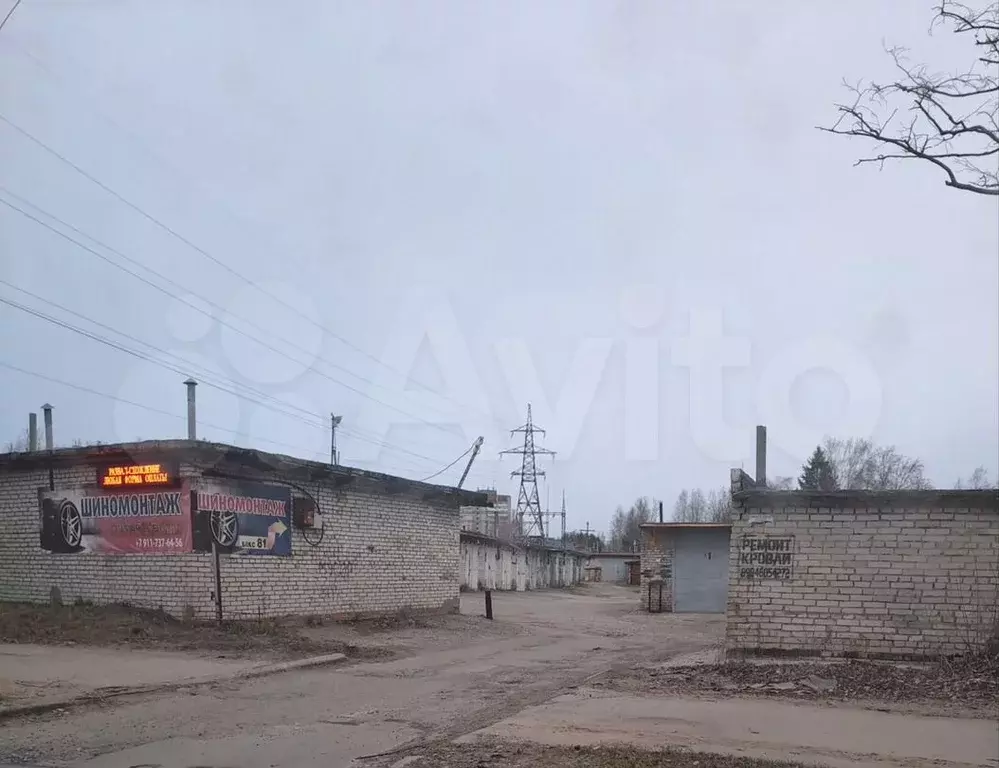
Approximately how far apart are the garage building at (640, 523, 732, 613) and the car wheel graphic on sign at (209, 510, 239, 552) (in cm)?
1955

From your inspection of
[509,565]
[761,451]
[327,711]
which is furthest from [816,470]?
[327,711]

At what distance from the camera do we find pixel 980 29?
9922 mm

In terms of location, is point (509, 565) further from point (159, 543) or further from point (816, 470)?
point (159, 543)

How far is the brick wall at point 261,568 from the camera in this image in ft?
55.4

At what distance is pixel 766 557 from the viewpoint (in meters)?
13.5

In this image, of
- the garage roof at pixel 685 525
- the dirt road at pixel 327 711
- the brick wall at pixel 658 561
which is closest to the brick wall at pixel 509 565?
the brick wall at pixel 658 561

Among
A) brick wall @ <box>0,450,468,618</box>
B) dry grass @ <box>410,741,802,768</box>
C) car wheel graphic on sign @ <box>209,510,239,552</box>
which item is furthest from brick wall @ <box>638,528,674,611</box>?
dry grass @ <box>410,741,802,768</box>

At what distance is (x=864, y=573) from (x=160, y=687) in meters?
9.71

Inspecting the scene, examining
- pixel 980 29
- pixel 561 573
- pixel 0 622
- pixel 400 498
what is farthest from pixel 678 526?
pixel 561 573

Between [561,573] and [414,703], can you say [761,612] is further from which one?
[561,573]

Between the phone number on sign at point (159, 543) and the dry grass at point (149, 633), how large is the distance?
45.8 inches

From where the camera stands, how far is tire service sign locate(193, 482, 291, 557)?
16719mm

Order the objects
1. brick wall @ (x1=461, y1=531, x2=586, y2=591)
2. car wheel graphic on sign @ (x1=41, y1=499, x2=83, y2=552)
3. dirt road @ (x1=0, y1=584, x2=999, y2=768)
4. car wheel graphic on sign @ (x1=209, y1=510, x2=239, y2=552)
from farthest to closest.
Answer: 1. brick wall @ (x1=461, y1=531, x2=586, y2=591)
2. car wheel graphic on sign @ (x1=41, y1=499, x2=83, y2=552)
3. car wheel graphic on sign @ (x1=209, y1=510, x2=239, y2=552)
4. dirt road @ (x1=0, y1=584, x2=999, y2=768)

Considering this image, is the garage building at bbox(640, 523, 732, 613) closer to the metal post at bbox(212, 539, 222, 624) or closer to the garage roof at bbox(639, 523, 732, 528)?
the garage roof at bbox(639, 523, 732, 528)
